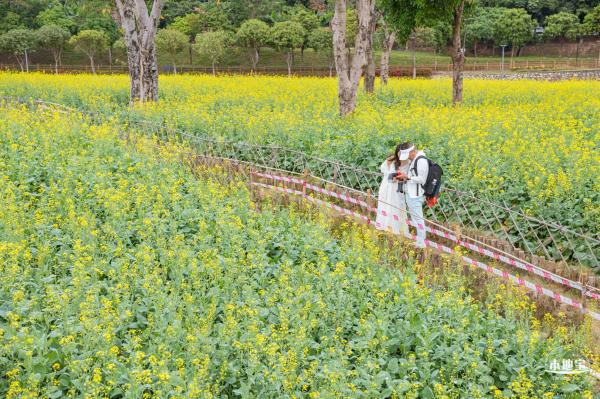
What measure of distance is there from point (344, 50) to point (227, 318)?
1292 centimetres

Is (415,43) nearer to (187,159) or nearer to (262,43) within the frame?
(262,43)

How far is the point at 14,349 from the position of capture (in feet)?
17.0

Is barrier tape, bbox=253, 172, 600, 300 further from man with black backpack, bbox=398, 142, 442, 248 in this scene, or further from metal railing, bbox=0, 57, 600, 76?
metal railing, bbox=0, 57, 600, 76

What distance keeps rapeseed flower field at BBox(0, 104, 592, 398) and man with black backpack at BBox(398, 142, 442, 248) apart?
58.6 inches

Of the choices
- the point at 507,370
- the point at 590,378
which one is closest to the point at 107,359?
the point at 507,370

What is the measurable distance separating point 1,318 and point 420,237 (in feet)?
19.5

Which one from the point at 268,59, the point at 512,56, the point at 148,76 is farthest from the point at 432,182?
the point at 512,56

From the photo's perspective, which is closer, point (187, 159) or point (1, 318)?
point (1, 318)

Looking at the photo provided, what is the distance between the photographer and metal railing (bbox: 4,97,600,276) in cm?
895

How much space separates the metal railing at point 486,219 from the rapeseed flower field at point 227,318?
1.77 metres

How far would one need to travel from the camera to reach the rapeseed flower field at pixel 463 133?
1012 centimetres
